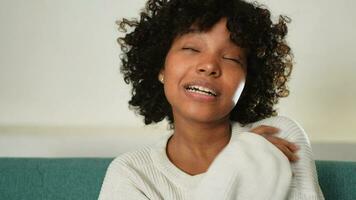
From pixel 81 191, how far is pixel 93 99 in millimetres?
471

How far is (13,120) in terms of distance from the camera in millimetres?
1835

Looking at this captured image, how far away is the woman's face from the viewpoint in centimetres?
109

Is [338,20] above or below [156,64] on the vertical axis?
above

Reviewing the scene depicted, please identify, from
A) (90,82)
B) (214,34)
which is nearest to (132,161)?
(214,34)

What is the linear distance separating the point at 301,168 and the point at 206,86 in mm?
Result: 311

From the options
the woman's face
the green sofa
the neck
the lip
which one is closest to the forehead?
the woman's face

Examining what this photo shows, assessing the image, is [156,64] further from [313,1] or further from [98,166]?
[313,1]

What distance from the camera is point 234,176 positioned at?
101 cm

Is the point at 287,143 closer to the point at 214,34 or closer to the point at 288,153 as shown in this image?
the point at 288,153

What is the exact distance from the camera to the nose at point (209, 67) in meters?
1.08

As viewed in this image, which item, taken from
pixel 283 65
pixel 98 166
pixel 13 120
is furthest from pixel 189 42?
pixel 13 120

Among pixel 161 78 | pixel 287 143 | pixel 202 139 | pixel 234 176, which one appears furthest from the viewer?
pixel 161 78

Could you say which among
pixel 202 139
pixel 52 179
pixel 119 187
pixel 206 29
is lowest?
pixel 52 179

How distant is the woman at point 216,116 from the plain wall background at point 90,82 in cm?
40
